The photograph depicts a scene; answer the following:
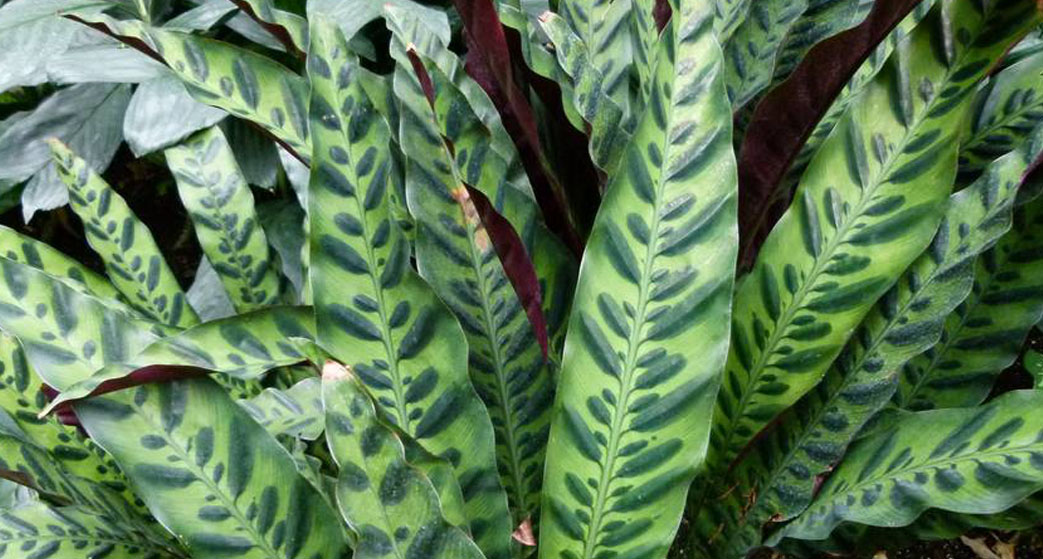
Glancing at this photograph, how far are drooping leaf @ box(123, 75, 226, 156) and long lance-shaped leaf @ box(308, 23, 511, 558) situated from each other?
1.69 feet

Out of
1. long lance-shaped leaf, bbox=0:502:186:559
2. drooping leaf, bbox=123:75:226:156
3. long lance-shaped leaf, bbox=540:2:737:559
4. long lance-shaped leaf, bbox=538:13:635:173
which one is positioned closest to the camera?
long lance-shaped leaf, bbox=540:2:737:559

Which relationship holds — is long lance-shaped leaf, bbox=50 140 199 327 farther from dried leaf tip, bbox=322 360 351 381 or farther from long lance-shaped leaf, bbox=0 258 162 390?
dried leaf tip, bbox=322 360 351 381

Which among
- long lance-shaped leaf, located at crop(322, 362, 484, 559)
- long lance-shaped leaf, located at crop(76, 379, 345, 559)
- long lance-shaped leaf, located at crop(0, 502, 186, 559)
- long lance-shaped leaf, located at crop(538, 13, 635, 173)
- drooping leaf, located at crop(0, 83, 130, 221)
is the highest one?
long lance-shaped leaf, located at crop(538, 13, 635, 173)

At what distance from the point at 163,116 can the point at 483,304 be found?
0.65m

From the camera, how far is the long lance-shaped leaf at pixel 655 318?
0.73 metres

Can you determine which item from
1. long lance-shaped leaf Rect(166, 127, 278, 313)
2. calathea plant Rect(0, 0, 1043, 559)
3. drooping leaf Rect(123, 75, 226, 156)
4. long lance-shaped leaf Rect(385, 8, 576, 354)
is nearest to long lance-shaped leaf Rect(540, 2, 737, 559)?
calathea plant Rect(0, 0, 1043, 559)

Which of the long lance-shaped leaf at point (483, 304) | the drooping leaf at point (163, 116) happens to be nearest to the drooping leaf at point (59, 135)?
the drooping leaf at point (163, 116)

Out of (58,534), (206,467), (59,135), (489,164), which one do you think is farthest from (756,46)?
(59,135)

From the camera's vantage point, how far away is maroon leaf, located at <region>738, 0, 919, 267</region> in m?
0.81

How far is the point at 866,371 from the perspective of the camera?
903 millimetres

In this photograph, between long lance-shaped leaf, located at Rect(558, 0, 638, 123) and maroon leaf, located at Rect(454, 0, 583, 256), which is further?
long lance-shaped leaf, located at Rect(558, 0, 638, 123)

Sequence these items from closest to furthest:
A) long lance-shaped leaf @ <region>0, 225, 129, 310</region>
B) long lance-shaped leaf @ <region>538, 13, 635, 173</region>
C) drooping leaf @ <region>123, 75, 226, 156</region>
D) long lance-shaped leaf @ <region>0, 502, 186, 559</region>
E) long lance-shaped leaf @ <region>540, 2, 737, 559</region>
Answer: long lance-shaped leaf @ <region>540, 2, 737, 559</region> → long lance-shaped leaf @ <region>0, 502, 186, 559</region> → long lance-shaped leaf @ <region>538, 13, 635, 173</region> → long lance-shaped leaf @ <region>0, 225, 129, 310</region> → drooping leaf @ <region>123, 75, 226, 156</region>

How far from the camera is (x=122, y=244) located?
3.53 ft

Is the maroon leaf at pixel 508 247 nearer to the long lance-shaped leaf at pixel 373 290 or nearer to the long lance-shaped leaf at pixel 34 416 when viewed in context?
the long lance-shaped leaf at pixel 373 290
